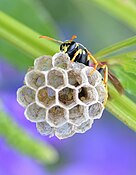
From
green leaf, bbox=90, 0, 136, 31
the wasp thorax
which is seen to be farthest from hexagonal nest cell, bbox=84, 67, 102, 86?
green leaf, bbox=90, 0, 136, 31

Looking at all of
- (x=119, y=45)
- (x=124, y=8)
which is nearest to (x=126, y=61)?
(x=119, y=45)

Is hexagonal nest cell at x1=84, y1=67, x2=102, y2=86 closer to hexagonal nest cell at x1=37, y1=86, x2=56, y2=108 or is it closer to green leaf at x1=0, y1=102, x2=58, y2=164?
hexagonal nest cell at x1=37, y1=86, x2=56, y2=108

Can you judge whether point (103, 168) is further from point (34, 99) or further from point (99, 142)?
point (34, 99)

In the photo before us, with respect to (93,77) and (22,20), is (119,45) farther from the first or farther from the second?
(22,20)

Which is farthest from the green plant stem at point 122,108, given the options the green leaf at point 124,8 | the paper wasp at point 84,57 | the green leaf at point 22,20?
the green leaf at point 22,20

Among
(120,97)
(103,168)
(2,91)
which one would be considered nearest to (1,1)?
(2,91)

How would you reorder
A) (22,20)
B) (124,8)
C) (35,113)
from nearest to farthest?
1. (35,113)
2. (124,8)
3. (22,20)
